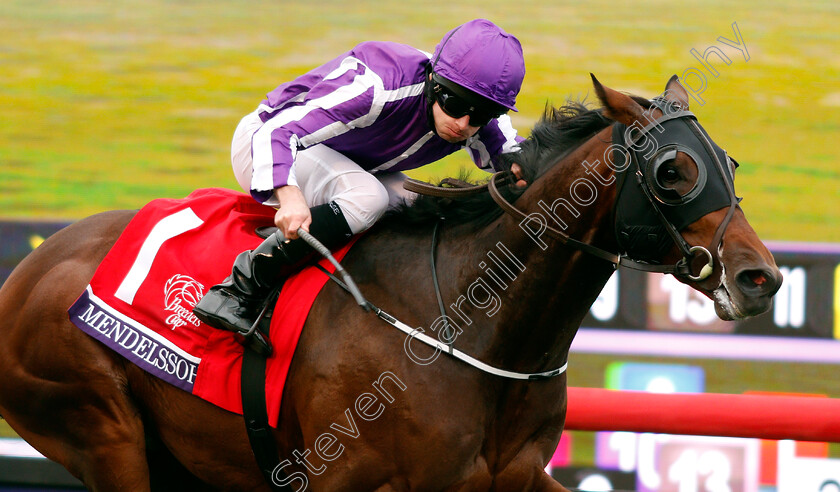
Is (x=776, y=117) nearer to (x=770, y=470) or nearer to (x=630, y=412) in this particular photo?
(x=770, y=470)

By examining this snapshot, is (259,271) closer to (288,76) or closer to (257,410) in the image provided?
(257,410)

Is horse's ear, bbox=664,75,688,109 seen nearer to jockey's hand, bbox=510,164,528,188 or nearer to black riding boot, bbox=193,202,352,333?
jockey's hand, bbox=510,164,528,188

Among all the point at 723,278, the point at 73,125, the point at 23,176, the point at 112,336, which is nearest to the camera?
the point at 723,278

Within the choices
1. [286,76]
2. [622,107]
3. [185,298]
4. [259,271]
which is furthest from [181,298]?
[286,76]

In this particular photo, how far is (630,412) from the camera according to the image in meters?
3.23

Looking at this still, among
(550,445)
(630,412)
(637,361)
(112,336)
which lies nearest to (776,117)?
(637,361)

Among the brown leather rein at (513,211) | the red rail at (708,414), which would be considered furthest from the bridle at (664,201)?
the red rail at (708,414)

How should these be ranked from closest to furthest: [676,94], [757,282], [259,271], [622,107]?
1. [757,282]
2. [622,107]
3. [676,94]
4. [259,271]

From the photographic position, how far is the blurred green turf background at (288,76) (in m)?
6.71

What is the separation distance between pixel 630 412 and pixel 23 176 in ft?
18.3

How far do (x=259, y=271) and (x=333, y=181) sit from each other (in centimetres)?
32

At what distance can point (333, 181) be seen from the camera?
7.91 feet

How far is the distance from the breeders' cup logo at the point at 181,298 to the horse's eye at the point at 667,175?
1.34m

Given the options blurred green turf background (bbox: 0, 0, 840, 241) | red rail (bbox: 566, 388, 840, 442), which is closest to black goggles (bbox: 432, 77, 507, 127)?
red rail (bbox: 566, 388, 840, 442)
